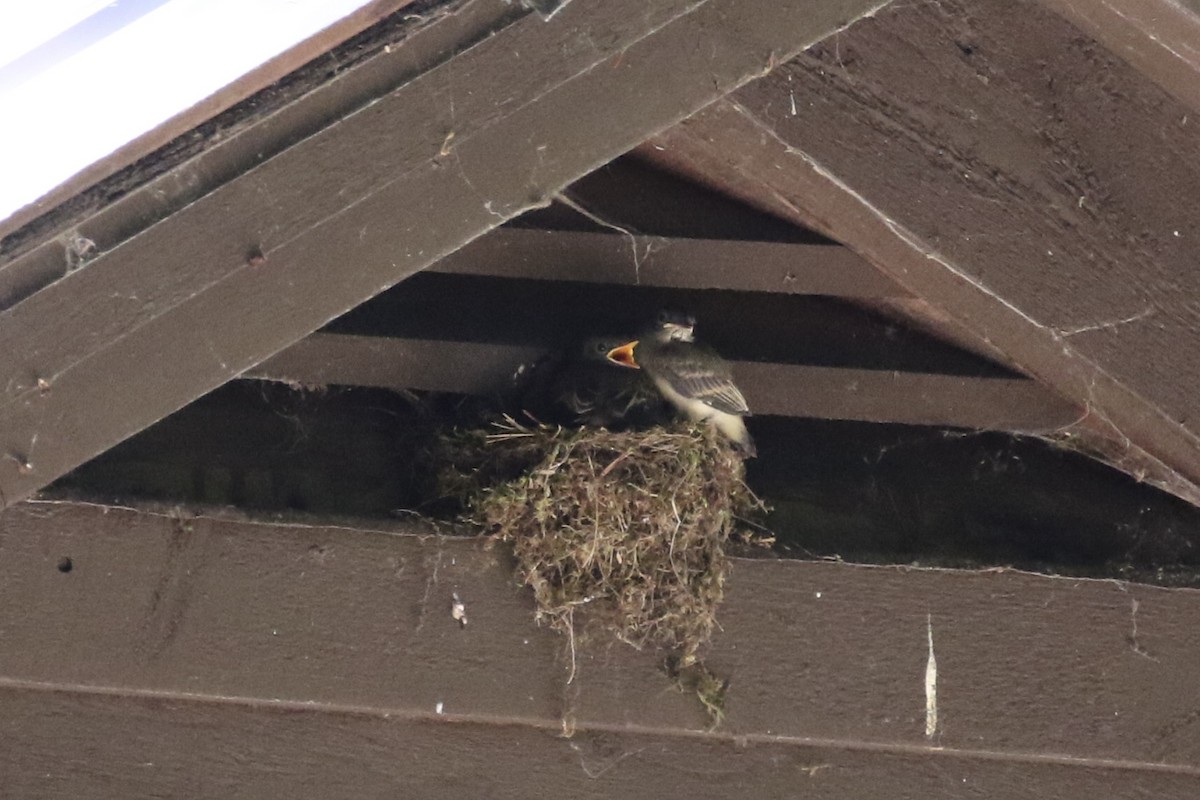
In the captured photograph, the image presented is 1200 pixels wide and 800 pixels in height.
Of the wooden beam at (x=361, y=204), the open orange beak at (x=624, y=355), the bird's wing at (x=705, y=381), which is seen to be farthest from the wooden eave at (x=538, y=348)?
the open orange beak at (x=624, y=355)

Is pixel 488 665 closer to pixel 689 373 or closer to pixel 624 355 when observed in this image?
pixel 624 355

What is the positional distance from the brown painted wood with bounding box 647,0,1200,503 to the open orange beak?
0.93m

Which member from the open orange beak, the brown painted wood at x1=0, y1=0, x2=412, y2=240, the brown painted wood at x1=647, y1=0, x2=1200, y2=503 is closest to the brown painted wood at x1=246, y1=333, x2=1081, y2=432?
the brown painted wood at x1=647, y1=0, x2=1200, y2=503

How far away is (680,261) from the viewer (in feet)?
8.26

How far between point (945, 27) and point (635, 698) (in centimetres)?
143

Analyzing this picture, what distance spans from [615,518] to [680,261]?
581 millimetres

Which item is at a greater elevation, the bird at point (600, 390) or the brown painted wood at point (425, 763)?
the bird at point (600, 390)

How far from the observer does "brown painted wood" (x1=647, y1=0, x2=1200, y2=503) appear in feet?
7.42

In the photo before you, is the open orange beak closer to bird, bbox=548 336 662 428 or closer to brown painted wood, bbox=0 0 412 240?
bird, bbox=548 336 662 428

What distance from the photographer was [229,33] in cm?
178

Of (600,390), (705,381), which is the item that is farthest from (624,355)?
(705,381)

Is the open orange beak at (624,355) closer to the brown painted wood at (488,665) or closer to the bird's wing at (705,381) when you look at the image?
the bird's wing at (705,381)

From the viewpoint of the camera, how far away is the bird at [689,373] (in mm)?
2883

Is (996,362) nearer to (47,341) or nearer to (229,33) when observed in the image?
(229,33)
